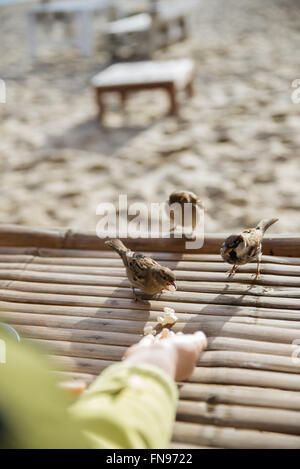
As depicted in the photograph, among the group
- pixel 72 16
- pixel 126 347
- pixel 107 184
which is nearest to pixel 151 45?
pixel 72 16

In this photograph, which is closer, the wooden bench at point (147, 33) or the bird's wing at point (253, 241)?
the bird's wing at point (253, 241)

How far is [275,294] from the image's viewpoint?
213cm

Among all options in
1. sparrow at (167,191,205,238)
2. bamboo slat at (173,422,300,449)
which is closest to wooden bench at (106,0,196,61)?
sparrow at (167,191,205,238)

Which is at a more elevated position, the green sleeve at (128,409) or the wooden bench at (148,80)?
the wooden bench at (148,80)

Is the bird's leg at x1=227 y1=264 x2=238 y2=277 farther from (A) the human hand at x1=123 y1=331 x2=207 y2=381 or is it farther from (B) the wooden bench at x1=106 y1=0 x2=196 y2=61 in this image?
(B) the wooden bench at x1=106 y1=0 x2=196 y2=61

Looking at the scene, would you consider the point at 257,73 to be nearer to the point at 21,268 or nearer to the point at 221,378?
the point at 21,268

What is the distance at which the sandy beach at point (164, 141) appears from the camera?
13.6 feet

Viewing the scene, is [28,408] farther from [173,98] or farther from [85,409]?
[173,98]

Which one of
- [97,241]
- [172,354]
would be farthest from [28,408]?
[97,241]

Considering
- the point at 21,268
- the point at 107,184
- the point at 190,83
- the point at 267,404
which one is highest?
the point at 190,83

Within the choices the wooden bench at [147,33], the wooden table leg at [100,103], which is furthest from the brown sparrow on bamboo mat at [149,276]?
the wooden bench at [147,33]

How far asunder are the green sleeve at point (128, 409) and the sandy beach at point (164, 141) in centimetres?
238

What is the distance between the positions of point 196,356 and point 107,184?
3.08m

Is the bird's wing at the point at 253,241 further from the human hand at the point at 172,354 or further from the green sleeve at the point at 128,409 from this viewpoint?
the green sleeve at the point at 128,409
